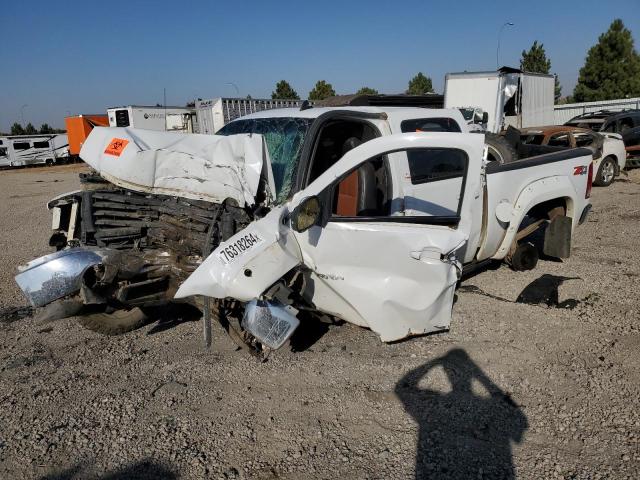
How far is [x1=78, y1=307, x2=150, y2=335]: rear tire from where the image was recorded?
A: 433cm

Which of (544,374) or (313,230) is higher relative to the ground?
(313,230)

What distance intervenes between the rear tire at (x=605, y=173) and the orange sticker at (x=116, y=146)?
12.1 m

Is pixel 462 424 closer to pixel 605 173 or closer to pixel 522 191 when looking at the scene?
pixel 522 191

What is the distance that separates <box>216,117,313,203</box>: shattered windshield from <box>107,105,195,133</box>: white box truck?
19.7 m

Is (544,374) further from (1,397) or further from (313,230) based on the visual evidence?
(1,397)

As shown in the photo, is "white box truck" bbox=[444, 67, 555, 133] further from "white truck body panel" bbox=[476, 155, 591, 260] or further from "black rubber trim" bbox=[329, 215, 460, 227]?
"black rubber trim" bbox=[329, 215, 460, 227]

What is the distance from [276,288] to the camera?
3250 mm

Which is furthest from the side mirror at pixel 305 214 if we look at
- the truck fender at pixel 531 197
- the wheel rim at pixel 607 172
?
the wheel rim at pixel 607 172

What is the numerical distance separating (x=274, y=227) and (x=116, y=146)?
172 centimetres

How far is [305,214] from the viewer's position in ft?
10.6

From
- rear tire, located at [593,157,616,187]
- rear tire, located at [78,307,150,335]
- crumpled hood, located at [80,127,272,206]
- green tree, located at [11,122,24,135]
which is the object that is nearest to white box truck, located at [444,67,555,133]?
rear tire, located at [593,157,616,187]

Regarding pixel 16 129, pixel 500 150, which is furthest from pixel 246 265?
pixel 16 129

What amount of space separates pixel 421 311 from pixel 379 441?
95 cm

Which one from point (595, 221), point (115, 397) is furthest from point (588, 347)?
point (595, 221)
